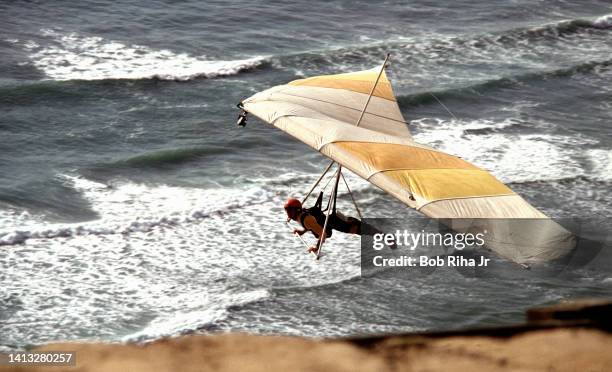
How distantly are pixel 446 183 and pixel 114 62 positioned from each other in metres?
17.0

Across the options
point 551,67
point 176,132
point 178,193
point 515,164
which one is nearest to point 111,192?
point 178,193

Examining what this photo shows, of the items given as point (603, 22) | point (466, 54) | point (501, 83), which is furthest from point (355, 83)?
point (603, 22)

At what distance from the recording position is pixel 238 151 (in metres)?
24.9

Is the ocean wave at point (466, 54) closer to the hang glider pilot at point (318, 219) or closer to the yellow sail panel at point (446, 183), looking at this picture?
the hang glider pilot at point (318, 219)

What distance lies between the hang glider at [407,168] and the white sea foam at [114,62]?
1143 cm

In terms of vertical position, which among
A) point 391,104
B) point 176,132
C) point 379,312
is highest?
point 391,104

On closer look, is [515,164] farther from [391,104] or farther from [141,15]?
[141,15]

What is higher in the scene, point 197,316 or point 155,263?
point 155,263

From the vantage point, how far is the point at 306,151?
24.9m

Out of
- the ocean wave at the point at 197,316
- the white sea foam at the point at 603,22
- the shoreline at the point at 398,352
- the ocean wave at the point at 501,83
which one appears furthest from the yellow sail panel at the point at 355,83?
the white sea foam at the point at 603,22

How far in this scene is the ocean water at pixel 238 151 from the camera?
58.7ft

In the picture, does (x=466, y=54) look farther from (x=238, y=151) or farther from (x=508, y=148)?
(x=238, y=151)

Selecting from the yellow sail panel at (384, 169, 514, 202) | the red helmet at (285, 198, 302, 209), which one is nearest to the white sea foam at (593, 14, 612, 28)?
the yellow sail panel at (384, 169, 514, 202)

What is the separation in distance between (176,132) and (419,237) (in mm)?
7997
